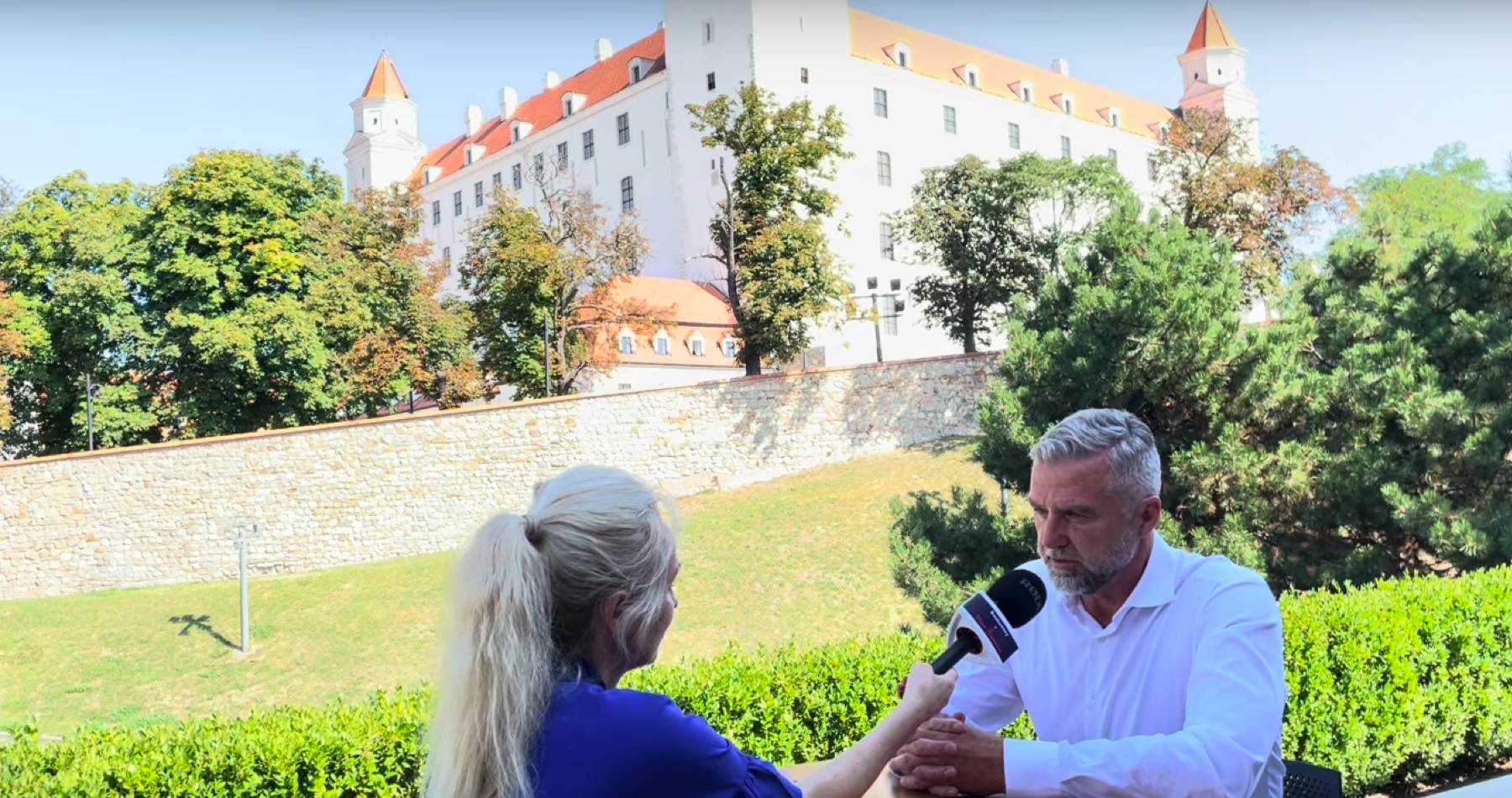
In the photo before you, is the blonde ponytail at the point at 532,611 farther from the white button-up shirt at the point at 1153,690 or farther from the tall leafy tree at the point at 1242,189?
the tall leafy tree at the point at 1242,189

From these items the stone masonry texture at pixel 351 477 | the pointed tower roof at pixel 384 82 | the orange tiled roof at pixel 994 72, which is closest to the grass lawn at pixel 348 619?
the stone masonry texture at pixel 351 477

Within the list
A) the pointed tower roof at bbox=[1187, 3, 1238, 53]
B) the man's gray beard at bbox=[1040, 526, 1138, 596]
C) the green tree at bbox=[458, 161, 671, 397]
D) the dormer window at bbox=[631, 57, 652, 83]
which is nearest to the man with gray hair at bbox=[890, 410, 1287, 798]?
the man's gray beard at bbox=[1040, 526, 1138, 596]

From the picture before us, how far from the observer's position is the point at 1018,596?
205 cm

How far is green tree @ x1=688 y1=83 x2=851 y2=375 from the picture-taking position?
89.6 feet

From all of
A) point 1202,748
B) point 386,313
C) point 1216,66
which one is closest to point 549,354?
point 386,313

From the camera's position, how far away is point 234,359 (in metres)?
27.0

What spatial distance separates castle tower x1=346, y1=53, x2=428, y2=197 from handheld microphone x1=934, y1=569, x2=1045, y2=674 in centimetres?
5822

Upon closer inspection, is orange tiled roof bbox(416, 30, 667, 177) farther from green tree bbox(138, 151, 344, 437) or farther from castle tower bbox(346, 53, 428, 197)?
green tree bbox(138, 151, 344, 437)

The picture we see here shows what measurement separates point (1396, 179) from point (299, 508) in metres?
45.7

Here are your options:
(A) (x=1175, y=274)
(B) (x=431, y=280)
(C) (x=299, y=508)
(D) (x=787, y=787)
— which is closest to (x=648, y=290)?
(B) (x=431, y=280)

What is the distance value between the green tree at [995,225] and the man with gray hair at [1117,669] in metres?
27.2

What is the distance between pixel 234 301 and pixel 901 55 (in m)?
27.6

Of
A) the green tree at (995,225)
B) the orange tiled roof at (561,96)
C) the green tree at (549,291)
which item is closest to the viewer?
the green tree at (549,291)

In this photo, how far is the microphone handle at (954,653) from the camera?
1799 mm
